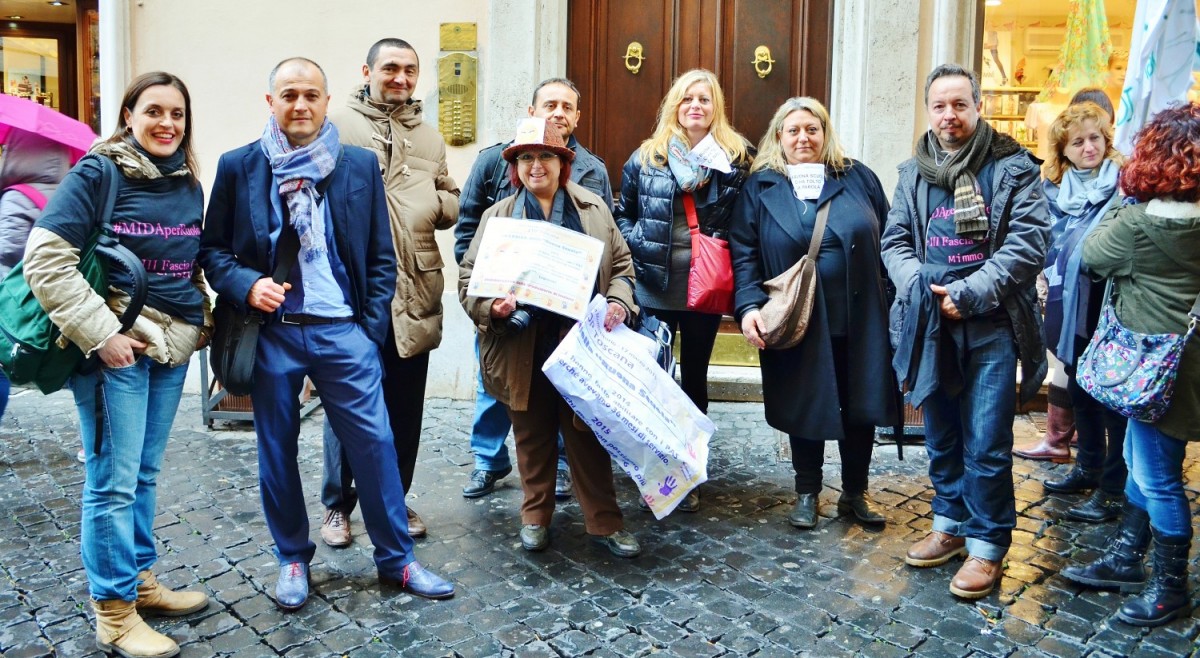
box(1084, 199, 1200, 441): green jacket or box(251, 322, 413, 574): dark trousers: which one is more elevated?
box(1084, 199, 1200, 441): green jacket

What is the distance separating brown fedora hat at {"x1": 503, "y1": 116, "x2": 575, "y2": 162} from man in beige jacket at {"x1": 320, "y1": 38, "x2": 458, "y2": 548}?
1.61 feet

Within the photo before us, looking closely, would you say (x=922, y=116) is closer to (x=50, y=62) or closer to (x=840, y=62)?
(x=840, y=62)

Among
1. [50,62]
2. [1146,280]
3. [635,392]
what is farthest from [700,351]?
[50,62]

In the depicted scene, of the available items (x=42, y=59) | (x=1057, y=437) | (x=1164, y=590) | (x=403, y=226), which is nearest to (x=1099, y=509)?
(x=1057, y=437)

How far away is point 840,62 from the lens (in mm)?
7172

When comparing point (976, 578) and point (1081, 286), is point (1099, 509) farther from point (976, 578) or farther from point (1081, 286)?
point (976, 578)

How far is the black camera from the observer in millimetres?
4187

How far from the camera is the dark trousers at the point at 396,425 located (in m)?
4.59

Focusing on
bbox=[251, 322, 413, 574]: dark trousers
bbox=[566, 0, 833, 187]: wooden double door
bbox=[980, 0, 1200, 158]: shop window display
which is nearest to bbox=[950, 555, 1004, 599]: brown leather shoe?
bbox=[251, 322, 413, 574]: dark trousers

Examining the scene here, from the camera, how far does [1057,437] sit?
5.99 m

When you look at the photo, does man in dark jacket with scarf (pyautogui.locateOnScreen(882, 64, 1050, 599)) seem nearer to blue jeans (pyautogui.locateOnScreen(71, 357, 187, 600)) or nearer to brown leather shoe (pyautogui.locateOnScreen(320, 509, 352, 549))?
brown leather shoe (pyautogui.locateOnScreen(320, 509, 352, 549))

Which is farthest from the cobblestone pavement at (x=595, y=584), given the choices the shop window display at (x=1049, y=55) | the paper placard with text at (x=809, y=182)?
the shop window display at (x=1049, y=55)

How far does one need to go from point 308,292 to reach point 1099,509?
147 inches

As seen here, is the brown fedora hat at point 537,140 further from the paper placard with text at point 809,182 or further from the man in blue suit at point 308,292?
the paper placard with text at point 809,182
